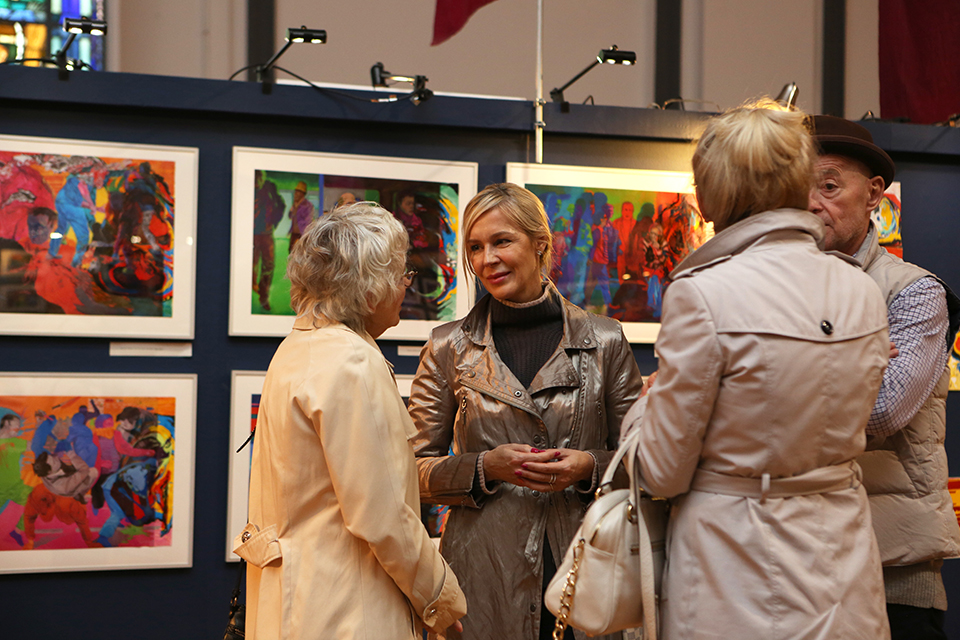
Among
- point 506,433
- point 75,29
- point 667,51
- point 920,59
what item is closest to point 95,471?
point 75,29

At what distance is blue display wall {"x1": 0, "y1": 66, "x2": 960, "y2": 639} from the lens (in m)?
3.58

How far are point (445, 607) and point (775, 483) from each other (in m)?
0.92

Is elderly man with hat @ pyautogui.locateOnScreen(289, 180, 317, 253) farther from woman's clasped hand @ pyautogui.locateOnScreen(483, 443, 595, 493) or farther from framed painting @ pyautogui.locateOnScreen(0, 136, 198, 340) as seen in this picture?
woman's clasped hand @ pyautogui.locateOnScreen(483, 443, 595, 493)

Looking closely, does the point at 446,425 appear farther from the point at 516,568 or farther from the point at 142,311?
the point at 142,311

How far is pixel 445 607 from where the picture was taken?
78.0 inches

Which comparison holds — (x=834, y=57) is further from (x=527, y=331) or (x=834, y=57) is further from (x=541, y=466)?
(x=541, y=466)

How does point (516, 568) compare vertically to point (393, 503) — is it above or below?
below

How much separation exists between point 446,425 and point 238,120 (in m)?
2.12

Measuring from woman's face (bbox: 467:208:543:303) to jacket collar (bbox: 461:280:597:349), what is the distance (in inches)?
3.3

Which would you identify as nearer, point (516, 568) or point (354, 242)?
point (354, 242)

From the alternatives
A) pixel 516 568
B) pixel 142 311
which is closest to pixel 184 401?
pixel 142 311

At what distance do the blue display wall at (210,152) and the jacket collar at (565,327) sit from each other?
55.9 inches

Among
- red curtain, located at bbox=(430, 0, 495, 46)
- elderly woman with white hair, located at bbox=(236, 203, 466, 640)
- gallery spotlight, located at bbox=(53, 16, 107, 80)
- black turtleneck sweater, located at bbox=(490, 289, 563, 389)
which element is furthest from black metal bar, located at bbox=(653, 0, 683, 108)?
elderly woman with white hair, located at bbox=(236, 203, 466, 640)

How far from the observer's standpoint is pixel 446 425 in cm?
251
